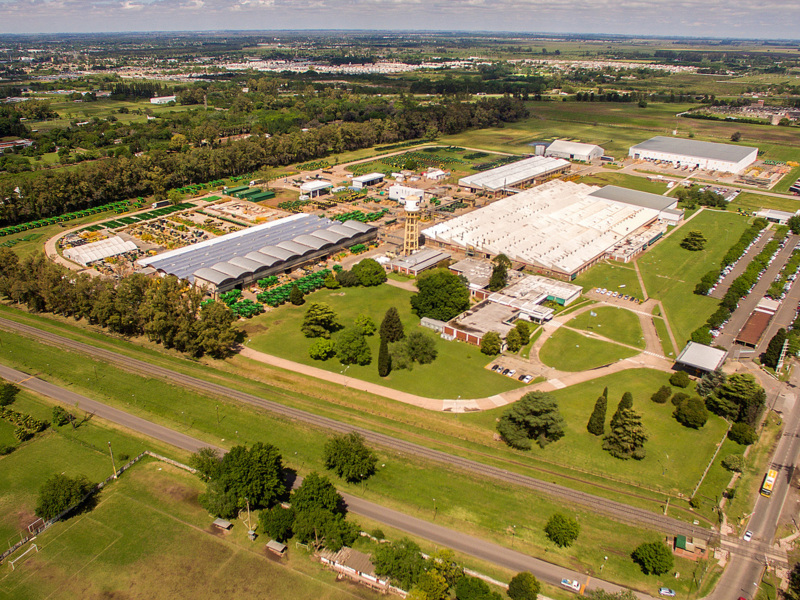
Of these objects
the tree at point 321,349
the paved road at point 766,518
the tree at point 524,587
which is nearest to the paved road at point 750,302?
the paved road at point 766,518

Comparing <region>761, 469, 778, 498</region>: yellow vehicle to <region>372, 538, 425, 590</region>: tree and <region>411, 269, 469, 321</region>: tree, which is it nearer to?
<region>372, 538, 425, 590</region>: tree

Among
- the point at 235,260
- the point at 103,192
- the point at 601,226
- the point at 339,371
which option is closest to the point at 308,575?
the point at 339,371

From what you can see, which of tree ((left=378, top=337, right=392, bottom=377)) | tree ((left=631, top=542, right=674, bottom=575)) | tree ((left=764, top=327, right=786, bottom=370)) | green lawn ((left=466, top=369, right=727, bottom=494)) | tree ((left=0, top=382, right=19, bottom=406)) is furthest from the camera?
tree ((left=764, top=327, right=786, bottom=370))

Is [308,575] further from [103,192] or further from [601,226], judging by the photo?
[103,192]

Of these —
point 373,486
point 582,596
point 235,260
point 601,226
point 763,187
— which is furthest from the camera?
point 763,187

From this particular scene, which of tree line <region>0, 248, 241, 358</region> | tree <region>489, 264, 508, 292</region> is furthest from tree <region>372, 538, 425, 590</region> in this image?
tree <region>489, 264, 508, 292</region>

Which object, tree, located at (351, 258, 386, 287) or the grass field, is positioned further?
tree, located at (351, 258, 386, 287)
